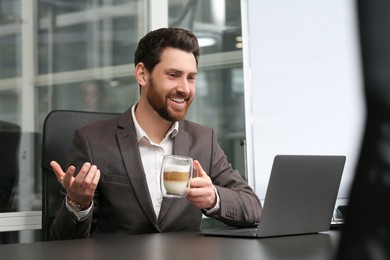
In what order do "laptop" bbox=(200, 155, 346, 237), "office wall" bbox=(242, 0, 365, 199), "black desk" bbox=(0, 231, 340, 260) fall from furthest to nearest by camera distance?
"office wall" bbox=(242, 0, 365, 199) → "laptop" bbox=(200, 155, 346, 237) → "black desk" bbox=(0, 231, 340, 260)

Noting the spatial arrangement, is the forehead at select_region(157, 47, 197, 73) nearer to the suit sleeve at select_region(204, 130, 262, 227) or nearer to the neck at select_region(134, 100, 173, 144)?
the neck at select_region(134, 100, 173, 144)

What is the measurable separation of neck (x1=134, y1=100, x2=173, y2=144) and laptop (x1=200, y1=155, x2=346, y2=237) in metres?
0.64

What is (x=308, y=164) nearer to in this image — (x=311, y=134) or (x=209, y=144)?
(x=209, y=144)

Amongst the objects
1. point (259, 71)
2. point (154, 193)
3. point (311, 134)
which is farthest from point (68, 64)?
point (311, 134)

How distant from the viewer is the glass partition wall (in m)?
2.88

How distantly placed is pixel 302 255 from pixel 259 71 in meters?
2.88

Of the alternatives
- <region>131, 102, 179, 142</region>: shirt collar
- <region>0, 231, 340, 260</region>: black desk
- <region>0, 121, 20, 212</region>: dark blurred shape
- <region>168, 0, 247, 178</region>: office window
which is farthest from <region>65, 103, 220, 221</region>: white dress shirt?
<region>168, 0, 247, 178</region>: office window

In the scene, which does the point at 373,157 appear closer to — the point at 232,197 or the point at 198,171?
the point at 198,171

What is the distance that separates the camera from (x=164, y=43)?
7.97ft

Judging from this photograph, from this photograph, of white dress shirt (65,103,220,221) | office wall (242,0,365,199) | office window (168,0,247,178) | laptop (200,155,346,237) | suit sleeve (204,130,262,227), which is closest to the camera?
laptop (200,155,346,237)

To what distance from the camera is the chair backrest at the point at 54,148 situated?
228cm

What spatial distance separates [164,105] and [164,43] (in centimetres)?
26

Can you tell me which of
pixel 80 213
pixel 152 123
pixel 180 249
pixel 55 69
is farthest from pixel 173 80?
pixel 180 249

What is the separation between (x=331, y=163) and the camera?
1684 millimetres
